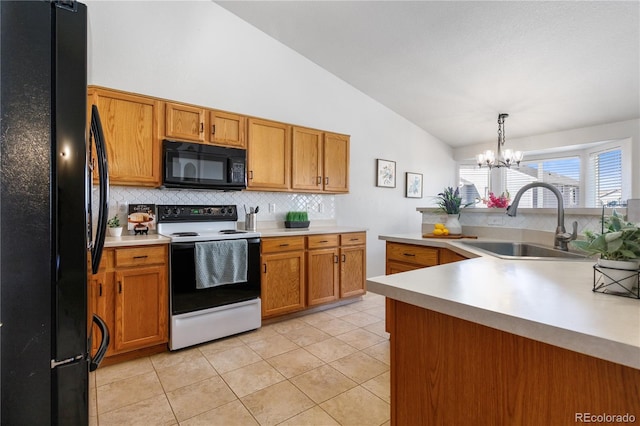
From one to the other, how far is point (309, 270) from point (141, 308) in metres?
1.60

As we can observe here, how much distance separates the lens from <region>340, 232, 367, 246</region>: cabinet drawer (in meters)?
3.65

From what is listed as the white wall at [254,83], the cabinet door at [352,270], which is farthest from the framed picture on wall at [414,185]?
the cabinet door at [352,270]

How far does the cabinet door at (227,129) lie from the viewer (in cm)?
300

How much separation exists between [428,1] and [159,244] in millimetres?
3116

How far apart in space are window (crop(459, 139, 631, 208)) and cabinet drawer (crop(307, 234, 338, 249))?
10.2 ft

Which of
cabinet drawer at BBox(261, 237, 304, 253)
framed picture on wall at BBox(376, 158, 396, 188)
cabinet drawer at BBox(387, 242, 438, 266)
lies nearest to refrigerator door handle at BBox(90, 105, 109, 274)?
cabinet drawer at BBox(261, 237, 304, 253)

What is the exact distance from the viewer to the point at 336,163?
4.00 m

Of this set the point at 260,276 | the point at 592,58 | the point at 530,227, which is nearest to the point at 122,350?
the point at 260,276

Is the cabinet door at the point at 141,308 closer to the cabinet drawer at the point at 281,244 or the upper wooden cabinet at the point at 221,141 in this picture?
the upper wooden cabinet at the point at 221,141

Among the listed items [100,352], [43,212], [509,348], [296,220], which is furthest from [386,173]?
[43,212]

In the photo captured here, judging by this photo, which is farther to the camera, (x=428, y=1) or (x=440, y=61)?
(x=440, y=61)

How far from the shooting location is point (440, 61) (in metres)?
3.54

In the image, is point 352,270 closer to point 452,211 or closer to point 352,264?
point 352,264

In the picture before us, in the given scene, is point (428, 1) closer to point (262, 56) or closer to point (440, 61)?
point (440, 61)
